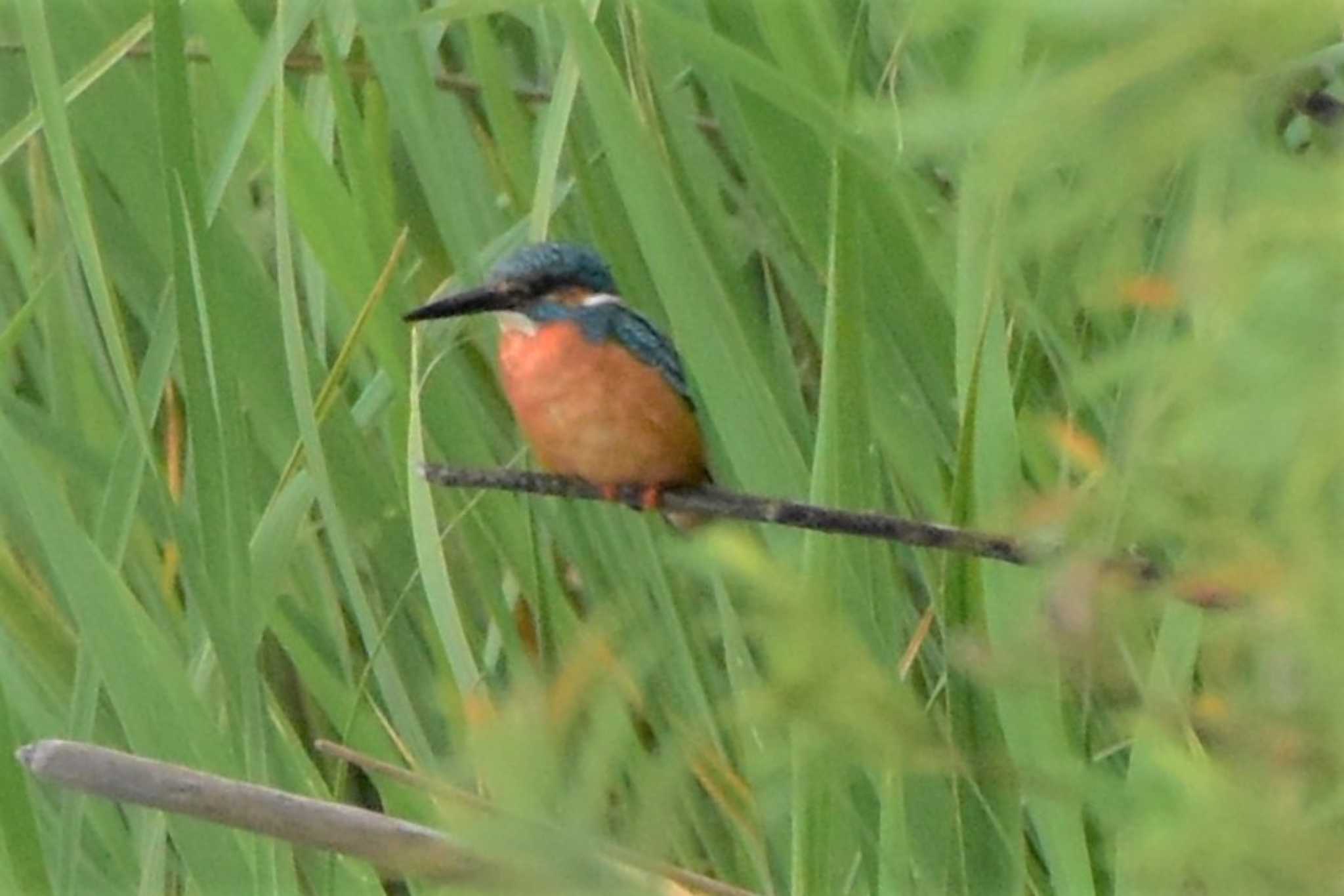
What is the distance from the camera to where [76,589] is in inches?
36.1

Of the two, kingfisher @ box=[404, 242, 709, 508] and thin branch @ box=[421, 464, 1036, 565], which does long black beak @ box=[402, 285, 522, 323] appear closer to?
kingfisher @ box=[404, 242, 709, 508]

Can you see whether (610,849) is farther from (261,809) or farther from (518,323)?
(518,323)

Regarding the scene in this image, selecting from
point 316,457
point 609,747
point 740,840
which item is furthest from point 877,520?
point 740,840

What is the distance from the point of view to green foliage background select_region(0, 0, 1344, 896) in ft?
1.70

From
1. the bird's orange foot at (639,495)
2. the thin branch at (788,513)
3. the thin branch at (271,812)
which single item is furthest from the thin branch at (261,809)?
the bird's orange foot at (639,495)

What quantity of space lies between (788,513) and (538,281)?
0.42 m

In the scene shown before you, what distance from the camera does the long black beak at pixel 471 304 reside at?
0.93 meters

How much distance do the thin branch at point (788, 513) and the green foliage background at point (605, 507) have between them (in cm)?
2

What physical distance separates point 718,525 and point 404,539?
0.72ft

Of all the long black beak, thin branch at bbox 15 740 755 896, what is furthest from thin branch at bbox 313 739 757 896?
the long black beak

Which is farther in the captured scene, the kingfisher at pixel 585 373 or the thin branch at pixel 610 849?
the kingfisher at pixel 585 373

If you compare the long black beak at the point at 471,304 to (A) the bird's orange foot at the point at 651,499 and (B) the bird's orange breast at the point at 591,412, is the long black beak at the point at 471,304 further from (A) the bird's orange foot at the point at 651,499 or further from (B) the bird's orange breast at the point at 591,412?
(A) the bird's orange foot at the point at 651,499

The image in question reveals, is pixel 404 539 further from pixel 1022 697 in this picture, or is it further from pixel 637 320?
pixel 1022 697

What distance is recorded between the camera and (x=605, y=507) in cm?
103
